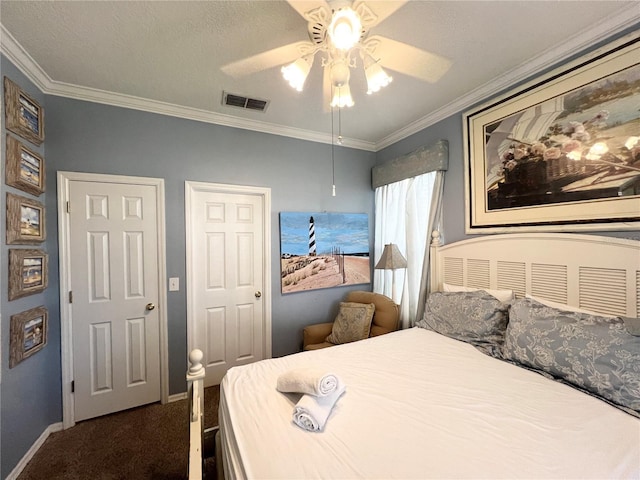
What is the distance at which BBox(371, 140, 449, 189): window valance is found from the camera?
2467 millimetres

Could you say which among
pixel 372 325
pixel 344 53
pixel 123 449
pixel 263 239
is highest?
pixel 344 53

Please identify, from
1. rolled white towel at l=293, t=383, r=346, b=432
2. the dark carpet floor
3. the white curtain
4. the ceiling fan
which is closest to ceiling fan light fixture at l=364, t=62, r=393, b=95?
the ceiling fan

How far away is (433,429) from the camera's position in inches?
41.6

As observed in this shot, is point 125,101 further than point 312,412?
Yes

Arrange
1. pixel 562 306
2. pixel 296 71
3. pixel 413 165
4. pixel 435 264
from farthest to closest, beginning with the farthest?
pixel 413 165 < pixel 435 264 < pixel 562 306 < pixel 296 71

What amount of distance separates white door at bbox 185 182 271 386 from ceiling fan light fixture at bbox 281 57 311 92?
1517 millimetres

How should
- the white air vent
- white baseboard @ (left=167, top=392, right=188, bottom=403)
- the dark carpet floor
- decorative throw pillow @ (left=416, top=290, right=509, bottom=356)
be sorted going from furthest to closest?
1. white baseboard @ (left=167, top=392, right=188, bottom=403)
2. the white air vent
3. decorative throw pillow @ (left=416, top=290, right=509, bottom=356)
4. the dark carpet floor

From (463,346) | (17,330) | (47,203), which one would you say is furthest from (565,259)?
(47,203)

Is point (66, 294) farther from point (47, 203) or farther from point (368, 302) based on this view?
point (368, 302)

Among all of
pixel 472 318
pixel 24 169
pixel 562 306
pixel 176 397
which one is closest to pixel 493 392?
pixel 472 318

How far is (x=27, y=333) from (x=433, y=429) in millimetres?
2502

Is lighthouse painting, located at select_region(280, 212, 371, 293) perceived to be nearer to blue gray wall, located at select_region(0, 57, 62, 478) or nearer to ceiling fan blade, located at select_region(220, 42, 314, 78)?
ceiling fan blade, located at select_region(220, 42, 314, 78)

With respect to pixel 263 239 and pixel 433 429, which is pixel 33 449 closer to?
pixel 263 239

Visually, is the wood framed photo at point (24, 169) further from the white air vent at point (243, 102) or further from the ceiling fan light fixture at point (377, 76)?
the ceiling fan light fixture at point (377, 76)
